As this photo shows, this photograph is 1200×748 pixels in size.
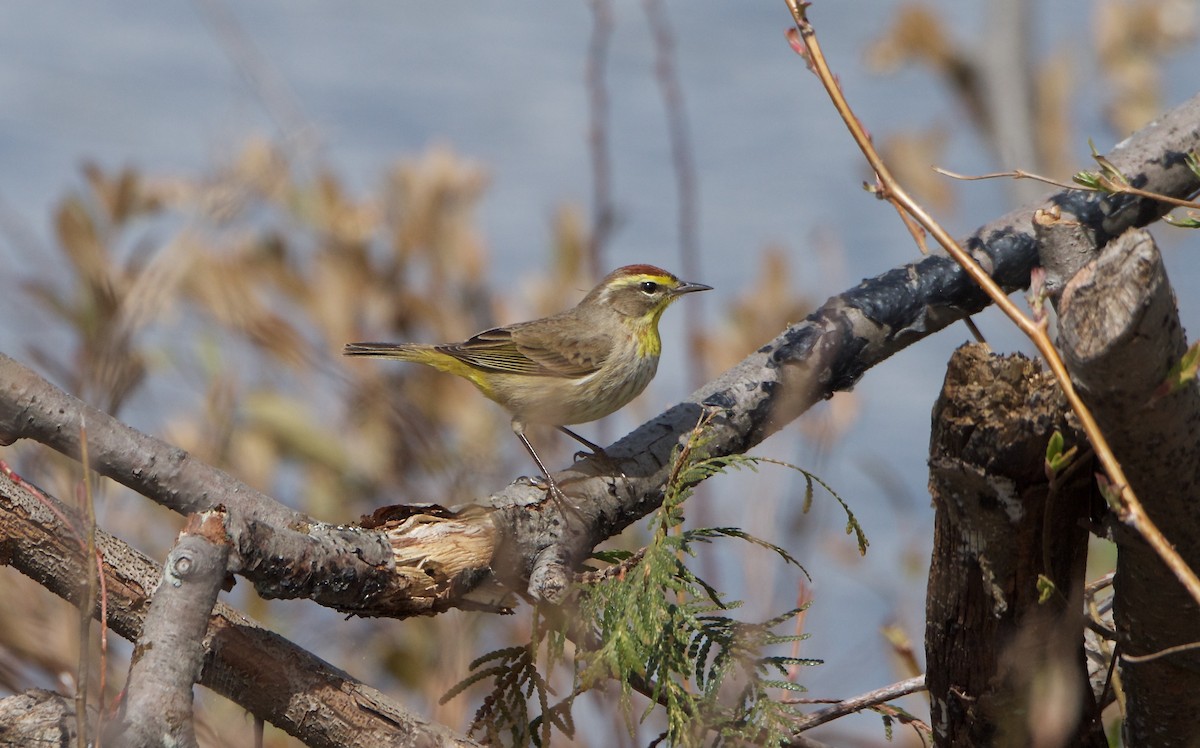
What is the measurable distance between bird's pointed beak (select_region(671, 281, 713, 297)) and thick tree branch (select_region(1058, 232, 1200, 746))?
9.27 feet

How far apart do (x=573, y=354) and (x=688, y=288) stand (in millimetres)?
555

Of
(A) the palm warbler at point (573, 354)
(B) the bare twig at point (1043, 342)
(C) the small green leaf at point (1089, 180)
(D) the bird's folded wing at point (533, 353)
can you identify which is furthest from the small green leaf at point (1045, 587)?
(D) the bird's folded wing at point (533, 353)

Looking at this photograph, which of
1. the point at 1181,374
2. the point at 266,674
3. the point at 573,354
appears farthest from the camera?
the point at 573,354

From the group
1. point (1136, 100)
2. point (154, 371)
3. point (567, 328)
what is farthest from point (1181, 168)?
point (1136, 100)

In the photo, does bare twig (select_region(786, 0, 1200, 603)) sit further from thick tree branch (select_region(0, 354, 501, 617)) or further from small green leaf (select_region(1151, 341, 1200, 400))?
thick tree branch (select_region(0, 354, 501, 617))

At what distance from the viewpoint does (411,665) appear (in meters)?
5.64

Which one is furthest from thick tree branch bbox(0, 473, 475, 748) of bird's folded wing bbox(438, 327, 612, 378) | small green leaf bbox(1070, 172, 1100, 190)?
bird's folded wing bbox(438, 327, 612, 378)

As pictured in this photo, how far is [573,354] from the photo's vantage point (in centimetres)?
490

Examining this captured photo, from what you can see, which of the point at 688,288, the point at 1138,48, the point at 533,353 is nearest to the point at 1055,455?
the point at 688,288

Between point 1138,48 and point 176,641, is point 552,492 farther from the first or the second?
point 1138,48

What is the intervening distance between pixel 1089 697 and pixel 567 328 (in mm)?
3223

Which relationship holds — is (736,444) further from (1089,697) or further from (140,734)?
(140,734)

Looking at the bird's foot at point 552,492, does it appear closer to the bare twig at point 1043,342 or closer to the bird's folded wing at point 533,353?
the bare twig at point 1043,342

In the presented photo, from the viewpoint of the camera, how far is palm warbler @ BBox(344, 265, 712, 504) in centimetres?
474
